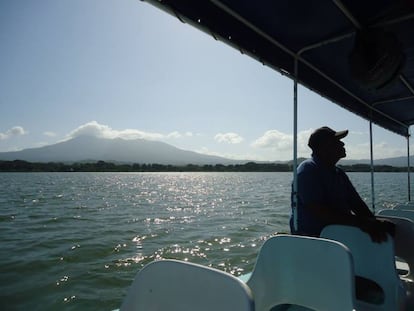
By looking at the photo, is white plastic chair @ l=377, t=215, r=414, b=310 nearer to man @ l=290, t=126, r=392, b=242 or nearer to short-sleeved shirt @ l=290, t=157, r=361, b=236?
man @ l=290, t=126, r=392, b=242

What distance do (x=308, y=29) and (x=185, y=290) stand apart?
2.27 m

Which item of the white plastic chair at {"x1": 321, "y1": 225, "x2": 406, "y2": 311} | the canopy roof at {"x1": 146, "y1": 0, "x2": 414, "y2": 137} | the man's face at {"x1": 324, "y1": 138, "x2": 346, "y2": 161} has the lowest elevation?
the white plastic chair at {"x1": 321, "y1": 225, "x2": 406, "y2": 311}

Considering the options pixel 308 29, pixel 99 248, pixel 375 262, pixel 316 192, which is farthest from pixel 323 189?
pixel 99 248

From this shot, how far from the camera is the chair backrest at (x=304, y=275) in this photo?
1686 millimetres

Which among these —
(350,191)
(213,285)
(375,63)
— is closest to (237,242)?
(350,191)

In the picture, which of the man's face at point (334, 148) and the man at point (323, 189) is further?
the man's face at point (334, 148)

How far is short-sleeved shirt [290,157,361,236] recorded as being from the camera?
2.55 meters

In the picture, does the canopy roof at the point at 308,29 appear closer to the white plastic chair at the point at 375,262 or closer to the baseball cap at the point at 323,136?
the baseball cap at the point at 323,136

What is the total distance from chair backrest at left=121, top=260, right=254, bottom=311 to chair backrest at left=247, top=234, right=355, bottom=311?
0.74m

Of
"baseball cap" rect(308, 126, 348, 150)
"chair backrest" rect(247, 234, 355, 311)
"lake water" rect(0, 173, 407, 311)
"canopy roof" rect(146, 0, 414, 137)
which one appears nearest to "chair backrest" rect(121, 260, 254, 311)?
"chair backrest" rect(247, 234, 355, 311)

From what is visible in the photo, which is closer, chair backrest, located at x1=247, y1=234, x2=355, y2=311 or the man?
chair backrest, located at x1=247, y1=234, x2=355, y2=311

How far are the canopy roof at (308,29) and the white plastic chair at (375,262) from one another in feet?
4.07

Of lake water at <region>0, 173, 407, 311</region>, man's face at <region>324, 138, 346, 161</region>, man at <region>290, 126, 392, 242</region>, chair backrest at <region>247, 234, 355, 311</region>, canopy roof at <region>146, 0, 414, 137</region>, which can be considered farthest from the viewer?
lake water at <region>0, 173, 407, 311</region>

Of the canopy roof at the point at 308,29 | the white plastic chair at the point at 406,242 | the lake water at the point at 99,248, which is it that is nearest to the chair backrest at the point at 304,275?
the white plastic chair at the point at 406,242
